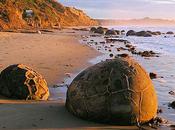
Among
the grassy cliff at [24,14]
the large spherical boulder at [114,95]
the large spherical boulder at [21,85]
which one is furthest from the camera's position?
Answer: the grassy cliff at [24,14]

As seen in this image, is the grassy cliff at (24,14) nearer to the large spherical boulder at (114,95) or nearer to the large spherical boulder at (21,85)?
the large spherical boulder at (21,85)

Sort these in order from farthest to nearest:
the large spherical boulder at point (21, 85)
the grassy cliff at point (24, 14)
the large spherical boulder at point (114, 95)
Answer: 1. the grassy cliff at point (24, 14)
2. the large spherical boulder at point (21, 85)
3. the large spherical boulder at point (114, 95)

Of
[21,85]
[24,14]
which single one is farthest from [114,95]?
[24,14]

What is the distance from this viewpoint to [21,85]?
27.4ft

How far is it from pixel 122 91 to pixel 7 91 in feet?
9.44

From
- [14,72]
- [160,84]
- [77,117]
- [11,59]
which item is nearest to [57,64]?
[11,59]

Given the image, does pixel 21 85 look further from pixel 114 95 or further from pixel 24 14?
pixel 24 14

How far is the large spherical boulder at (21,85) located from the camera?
834cm

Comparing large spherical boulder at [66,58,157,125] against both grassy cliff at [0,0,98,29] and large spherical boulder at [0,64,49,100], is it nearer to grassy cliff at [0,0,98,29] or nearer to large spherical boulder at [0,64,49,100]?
large spherical boulder at [0,64,49,100]

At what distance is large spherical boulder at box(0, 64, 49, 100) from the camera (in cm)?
834

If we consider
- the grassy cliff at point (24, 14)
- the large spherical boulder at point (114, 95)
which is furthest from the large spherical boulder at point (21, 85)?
the grassy cliff at point (24, 14)

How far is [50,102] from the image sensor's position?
8.18 meters

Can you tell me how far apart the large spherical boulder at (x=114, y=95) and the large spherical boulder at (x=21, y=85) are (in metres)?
1.54

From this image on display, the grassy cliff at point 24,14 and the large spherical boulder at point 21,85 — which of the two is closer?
the large spherical boulder at point 21,85
